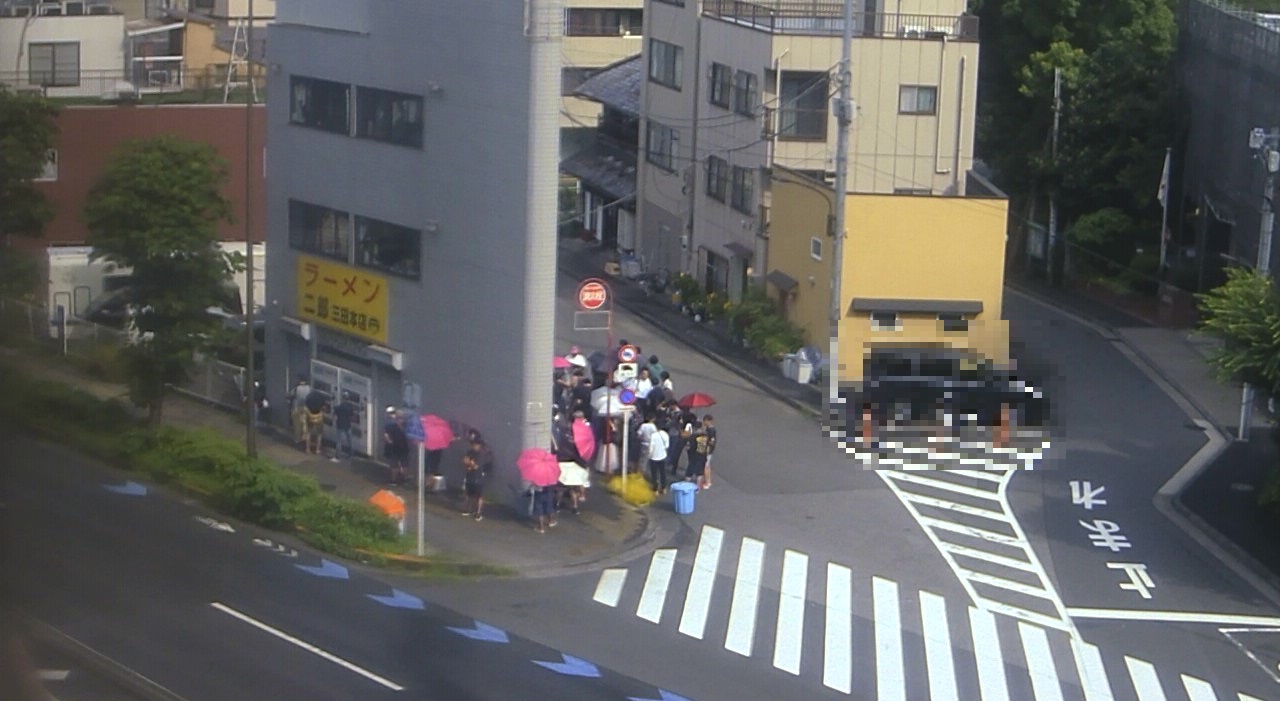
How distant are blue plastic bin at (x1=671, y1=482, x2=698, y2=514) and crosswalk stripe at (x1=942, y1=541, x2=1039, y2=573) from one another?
93.0 inches

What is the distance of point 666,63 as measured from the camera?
2664cm

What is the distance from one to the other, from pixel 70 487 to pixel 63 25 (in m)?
4.71

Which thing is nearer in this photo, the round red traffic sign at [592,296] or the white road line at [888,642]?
the white road line at [888,642]

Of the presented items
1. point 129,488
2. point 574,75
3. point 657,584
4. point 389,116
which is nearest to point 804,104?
point 389,116

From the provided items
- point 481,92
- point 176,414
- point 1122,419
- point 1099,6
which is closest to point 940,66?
point 1122,419

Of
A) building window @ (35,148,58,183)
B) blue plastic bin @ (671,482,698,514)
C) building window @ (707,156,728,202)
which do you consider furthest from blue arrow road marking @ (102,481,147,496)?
building window @ (707,156,728,202)

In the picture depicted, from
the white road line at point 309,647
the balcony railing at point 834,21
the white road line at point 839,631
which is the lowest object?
the white road line at point 839,631

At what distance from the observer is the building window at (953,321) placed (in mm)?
18594

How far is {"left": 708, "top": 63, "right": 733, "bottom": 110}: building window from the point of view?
78.7ft

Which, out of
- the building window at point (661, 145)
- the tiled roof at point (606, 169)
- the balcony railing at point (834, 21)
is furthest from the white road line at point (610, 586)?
the tiled roof at point (606, 169)

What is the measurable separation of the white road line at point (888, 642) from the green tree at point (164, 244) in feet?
23.6

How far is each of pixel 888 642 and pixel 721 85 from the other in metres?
13.9

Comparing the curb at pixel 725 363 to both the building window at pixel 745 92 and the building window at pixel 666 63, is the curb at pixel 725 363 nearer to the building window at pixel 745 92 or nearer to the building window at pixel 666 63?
the building window at pixel 745 92

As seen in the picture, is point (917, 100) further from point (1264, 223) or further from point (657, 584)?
point (657, 584)
